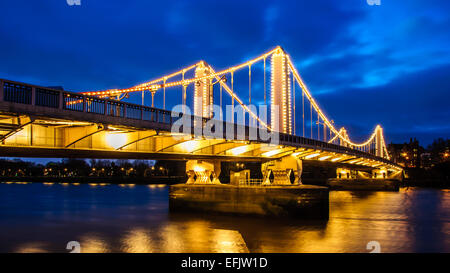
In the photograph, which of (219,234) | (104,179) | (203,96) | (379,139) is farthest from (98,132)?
(379,139)

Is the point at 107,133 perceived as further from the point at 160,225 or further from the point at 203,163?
the point at 203,163

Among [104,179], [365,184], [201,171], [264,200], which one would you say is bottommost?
[104,179]

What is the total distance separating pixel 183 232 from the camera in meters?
27.3

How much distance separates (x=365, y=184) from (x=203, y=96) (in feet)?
216

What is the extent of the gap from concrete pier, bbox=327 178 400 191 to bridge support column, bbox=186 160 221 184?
65.8 metres

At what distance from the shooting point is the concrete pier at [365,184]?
305ft

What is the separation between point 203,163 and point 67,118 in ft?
66.6

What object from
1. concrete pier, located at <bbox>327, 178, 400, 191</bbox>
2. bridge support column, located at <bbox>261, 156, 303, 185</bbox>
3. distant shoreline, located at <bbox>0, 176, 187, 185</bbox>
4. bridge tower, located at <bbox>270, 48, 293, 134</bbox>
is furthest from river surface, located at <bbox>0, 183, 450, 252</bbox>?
distant shoreline, located at <bbox>0, 176, 187, 185</bbox>

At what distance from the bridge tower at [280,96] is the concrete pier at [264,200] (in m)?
7.54

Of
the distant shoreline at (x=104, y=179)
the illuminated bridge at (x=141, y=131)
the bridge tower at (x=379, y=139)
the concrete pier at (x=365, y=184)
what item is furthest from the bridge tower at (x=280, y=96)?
the bridge tower at (x=379, y=139)

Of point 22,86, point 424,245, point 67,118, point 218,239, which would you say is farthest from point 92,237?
point 424,245

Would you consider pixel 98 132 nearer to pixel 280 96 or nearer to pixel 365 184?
pixel 280 96

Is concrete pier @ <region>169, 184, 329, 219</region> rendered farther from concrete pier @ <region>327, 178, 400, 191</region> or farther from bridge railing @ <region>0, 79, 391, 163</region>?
concrete pier @ <region>327, 178, 400, 191</region>

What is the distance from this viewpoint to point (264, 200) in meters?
32.4
